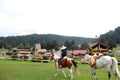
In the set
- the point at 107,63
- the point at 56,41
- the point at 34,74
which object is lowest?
the point at 34,74

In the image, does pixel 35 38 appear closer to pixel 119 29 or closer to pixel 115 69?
pixel 119 29

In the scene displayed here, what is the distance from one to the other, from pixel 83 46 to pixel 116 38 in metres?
18.5

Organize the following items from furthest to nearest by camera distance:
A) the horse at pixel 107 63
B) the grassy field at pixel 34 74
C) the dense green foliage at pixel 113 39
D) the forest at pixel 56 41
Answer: the forest at pixel 56 41 < the dense green foliage at pixel 113 39 < the grassy field at pixel 34 74 < the horse at pixel 107 63

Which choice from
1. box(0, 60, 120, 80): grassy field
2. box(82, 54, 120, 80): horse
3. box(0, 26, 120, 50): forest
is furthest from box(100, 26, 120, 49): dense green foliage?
box(82, 54, 120, 80): horse

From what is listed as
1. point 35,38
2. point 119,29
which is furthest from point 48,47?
point 35,38

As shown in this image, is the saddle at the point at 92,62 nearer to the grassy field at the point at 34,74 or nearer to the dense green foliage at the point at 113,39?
the grassy field at the point at 34,74

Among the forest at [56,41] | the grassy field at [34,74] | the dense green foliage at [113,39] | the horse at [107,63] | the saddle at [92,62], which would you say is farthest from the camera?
the forest at [56,41]

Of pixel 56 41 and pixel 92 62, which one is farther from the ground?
pixel 56 41

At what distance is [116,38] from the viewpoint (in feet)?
449

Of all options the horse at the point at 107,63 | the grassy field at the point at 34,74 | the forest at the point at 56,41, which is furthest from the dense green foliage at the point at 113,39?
the horse at the point at 107,63

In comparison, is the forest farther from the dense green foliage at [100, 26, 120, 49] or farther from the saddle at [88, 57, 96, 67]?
the saddle at [88, 57, 96, 67]

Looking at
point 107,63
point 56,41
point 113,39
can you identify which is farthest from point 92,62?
point 113,39

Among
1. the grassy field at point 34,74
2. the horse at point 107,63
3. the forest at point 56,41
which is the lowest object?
the grassy field at point 34,74

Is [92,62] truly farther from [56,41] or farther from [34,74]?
[56,41]
